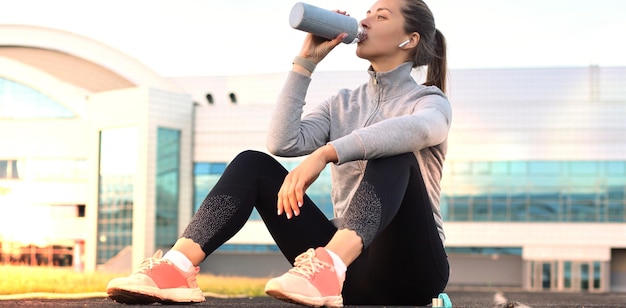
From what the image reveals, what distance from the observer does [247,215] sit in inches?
128

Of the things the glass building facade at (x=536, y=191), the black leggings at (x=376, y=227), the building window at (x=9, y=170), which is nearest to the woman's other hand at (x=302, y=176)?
the black leggings at (x=376, y=227)

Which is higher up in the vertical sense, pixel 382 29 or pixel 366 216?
pixel 382 29

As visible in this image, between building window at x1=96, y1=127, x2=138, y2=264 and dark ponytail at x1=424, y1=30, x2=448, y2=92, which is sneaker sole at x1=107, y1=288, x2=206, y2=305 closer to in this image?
dark ponytail at x1=424, y1=30, x2=448, y2=92

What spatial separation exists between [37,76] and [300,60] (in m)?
30.6

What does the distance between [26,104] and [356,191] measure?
103 ft

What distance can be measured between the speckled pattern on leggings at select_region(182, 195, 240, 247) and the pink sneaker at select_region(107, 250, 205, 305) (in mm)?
129

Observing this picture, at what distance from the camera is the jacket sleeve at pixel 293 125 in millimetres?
3539

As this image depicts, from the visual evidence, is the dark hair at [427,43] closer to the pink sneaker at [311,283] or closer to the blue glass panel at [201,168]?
the pink sneaker at [311,283]

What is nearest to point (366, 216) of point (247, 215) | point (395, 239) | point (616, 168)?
point (395, 239)

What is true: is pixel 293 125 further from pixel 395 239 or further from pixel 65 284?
pixel 65 284

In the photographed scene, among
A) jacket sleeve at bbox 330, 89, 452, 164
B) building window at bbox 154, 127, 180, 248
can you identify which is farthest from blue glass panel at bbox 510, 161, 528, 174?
jacket sleeve at bbox 330, 89, 452, 164

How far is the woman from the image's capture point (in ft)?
9.57

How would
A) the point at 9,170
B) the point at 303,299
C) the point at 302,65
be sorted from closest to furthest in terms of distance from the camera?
1. the point at 303,299
2. the point at 302,65
3. the point at 9,170

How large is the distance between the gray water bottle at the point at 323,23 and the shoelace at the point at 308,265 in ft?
2.81
